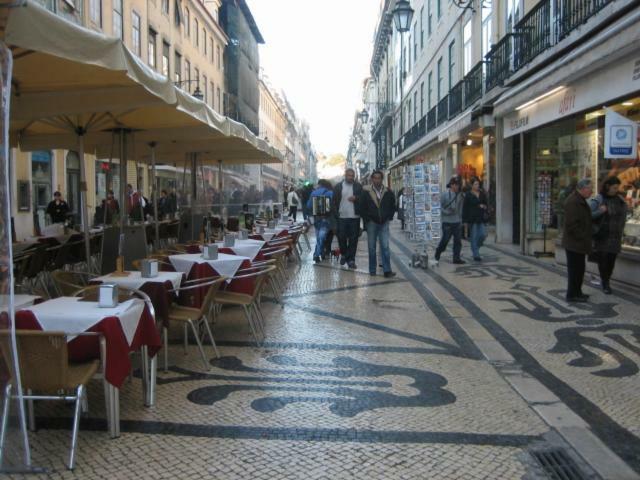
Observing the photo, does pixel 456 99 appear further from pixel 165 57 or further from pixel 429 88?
pixel 165 57

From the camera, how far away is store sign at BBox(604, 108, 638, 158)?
9062 millimetres

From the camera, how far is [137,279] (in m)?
5.60

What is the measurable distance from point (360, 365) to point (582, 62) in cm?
578

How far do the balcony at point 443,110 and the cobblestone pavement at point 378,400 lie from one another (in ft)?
53.1

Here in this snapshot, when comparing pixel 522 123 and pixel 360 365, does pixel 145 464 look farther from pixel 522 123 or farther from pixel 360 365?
pixel 522 123

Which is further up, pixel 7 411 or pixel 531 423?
pixel 7 411

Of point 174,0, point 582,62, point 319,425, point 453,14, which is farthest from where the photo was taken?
point 174,0

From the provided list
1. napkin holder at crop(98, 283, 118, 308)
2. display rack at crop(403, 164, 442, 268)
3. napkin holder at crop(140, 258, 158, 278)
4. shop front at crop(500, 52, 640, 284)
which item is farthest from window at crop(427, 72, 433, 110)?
napkin holder at crop(98, 283, 118, 308)

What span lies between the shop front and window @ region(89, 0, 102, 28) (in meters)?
15.2

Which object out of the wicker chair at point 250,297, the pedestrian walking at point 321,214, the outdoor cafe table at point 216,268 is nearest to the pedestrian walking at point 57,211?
the pedestrian walking at point 321,214

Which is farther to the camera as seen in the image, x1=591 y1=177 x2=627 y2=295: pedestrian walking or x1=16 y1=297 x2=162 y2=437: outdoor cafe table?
x1=591 y1=177 x2=627 y2=295: pedestrian walking

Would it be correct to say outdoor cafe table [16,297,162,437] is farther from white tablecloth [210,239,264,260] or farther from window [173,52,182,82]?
window [173,52,182,82]

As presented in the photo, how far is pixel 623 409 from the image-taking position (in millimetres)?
4527

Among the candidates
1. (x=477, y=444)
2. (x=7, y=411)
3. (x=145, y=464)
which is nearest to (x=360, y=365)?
(x=477, y=444)
